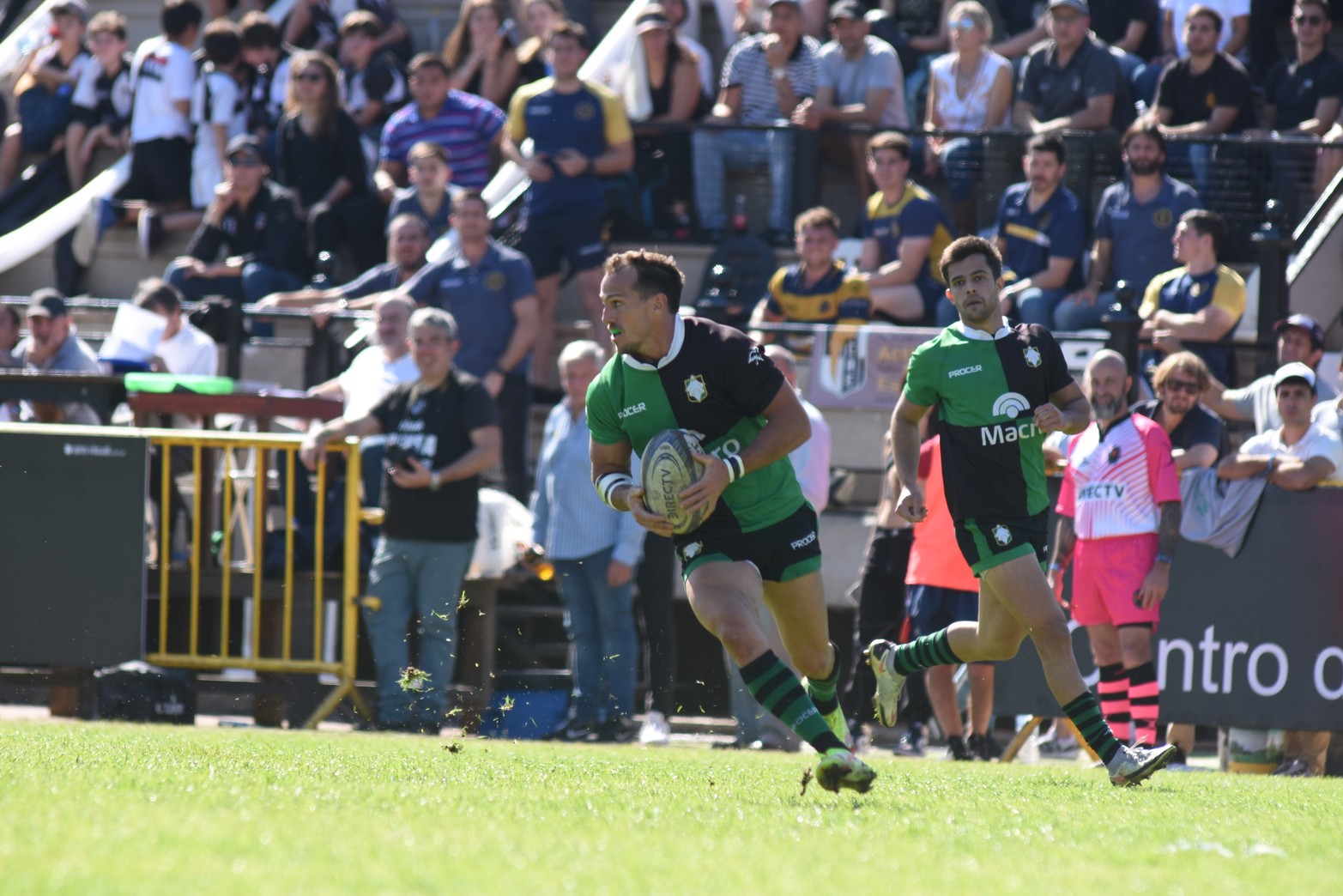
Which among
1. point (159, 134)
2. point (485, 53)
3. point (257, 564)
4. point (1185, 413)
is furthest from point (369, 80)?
point (1185, 413)

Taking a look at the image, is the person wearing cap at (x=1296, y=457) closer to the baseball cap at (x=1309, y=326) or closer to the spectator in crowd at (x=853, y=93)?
the baseball cap at (x=1309, y=326)

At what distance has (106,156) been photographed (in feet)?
61.2

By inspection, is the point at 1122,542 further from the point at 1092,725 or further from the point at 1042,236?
the point at 1042,236

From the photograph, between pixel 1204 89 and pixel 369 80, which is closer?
pixel 1204 89

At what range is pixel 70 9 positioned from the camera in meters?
18.1

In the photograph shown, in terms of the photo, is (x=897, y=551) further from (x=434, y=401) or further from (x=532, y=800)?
(x=532, y=800)

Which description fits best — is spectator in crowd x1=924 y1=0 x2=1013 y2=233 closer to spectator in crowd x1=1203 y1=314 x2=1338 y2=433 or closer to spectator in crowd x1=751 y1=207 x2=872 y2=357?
spectator in crowd x1=751 y1=207 x2=872 y2=357

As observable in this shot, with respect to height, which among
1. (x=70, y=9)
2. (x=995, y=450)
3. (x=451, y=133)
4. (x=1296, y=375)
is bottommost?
(x=995, y=450)

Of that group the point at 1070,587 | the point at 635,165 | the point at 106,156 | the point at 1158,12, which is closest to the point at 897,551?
the point at 1070,587

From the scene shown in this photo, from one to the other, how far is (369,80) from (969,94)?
586cm

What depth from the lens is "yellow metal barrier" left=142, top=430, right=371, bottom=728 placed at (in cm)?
1148

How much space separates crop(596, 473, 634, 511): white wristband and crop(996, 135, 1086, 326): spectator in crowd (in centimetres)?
650

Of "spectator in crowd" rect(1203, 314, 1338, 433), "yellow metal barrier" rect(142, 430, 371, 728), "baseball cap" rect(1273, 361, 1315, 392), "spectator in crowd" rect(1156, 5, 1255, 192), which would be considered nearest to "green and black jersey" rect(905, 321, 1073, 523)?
A: "baseball cap" rect(1273, 361, 1315, 392)

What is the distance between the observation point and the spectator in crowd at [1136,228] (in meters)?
12.8
